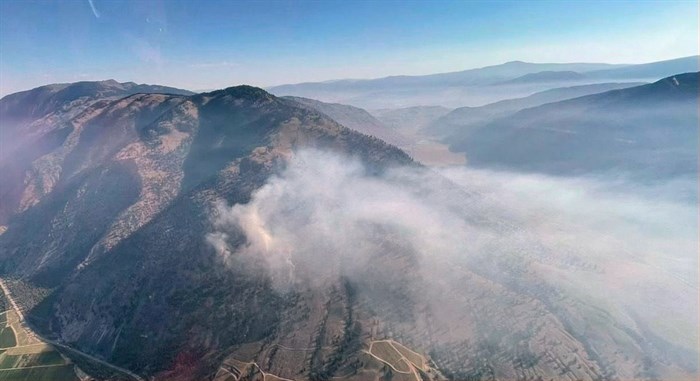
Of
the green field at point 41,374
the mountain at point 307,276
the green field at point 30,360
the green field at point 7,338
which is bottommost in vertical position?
the green field at point 41,374

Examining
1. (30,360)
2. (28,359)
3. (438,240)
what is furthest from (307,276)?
(28,359)

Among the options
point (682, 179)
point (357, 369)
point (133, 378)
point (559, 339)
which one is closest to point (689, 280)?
point (559, 339)

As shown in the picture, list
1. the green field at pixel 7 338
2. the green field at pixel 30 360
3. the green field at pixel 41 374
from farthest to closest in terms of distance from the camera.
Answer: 1. the green field at pixel 7 338
2. the green field at pixel 30 360
3. the green field at pixel 41 374

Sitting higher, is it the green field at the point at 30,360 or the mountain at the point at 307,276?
the mountain at the point at 307,276

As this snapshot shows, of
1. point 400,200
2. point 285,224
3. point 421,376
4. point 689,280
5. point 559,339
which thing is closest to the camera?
point 421,376

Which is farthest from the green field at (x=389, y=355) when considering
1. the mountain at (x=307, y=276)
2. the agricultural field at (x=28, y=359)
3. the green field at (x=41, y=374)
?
the green field at (x=41, y=374)

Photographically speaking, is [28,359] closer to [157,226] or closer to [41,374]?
[41,374]

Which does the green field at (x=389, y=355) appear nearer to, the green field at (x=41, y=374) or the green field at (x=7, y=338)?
the green field at (x=41, y=374)

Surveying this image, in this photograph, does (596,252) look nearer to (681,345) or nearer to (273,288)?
(681,345)
